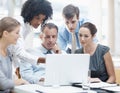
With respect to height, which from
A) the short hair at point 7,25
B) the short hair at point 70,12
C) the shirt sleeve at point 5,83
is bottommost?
the shirt sleeve at point 5,83

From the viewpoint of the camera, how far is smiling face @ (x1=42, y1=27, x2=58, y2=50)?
2.71 metres

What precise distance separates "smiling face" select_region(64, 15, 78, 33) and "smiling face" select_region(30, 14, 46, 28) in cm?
50

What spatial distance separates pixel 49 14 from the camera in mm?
2672

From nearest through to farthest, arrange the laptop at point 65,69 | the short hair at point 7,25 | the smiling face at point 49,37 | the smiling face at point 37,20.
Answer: the laptop at point 65,69 < the short hair at point 7,25 < the smiling face at point 37,20 < the smiling face at point 49,37

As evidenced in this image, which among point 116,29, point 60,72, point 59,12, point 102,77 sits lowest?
point 102,77

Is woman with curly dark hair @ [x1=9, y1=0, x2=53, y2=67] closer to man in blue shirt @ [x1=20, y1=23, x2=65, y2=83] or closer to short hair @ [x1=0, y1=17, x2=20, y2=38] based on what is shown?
man in blue shirt @ [x1=20, y1=23, x2=65, y2=83]

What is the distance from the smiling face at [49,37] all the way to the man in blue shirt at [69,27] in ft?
1.15

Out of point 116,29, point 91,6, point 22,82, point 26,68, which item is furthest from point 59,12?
point 22,82

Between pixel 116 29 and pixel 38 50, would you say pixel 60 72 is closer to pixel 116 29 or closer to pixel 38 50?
pixel 38 50

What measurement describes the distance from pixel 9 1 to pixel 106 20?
4.95ft

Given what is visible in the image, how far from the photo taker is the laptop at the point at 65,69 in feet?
6.20

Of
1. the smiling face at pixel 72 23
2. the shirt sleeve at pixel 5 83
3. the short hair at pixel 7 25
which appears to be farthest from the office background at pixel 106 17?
the shirt sleeve at pixel 5 83

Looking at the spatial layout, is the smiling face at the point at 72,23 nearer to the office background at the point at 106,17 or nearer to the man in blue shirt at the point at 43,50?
the man in blue shirt at the point at 43,50

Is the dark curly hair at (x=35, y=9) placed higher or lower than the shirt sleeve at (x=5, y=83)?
higher
